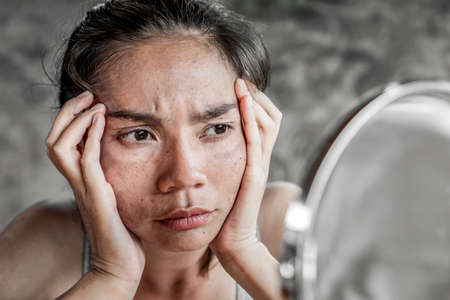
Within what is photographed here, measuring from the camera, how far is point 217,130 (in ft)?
2.41

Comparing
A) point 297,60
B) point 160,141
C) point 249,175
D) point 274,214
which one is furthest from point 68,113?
point 297,60

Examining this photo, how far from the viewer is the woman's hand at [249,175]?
0.76m

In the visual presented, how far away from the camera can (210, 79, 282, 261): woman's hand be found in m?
0.76

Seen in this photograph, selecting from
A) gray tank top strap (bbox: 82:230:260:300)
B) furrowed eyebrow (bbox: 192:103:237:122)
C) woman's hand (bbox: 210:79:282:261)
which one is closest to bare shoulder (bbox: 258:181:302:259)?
gray tank top strap (bbox: 82:230:260:300)

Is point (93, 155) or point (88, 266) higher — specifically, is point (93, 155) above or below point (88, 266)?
above

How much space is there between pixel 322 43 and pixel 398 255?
44.6 inches

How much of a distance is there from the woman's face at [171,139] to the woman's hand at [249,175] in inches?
0.6

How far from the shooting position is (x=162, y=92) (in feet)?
2.28

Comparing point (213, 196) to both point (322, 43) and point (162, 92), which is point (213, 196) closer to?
point (162, 92)

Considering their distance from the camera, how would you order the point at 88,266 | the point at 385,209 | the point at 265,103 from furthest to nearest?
the point at 88,266 → the point at 265,103 → the point at 385,209

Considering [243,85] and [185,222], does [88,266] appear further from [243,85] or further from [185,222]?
[243,85]

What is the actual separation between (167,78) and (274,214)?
43 cm

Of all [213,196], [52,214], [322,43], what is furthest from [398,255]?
[322,43]

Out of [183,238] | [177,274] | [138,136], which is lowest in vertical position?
[177,274]
